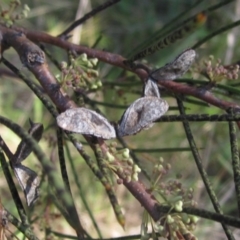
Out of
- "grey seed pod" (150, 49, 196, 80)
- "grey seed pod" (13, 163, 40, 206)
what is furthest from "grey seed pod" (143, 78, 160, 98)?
"grey seed pod" (13, 163, 40, 206)

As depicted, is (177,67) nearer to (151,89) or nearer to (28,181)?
(151,89)

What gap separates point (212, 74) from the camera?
542 mm

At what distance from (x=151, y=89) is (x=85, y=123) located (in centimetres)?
10

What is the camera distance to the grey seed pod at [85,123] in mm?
440

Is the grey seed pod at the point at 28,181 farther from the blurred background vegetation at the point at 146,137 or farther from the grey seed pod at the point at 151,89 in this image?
the blurred background vegetation at the point at 146,137

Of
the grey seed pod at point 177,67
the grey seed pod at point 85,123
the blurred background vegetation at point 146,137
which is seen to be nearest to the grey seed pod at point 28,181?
the grey seed pod at point 85,123

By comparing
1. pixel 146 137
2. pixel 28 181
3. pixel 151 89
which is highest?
pixel 146 137

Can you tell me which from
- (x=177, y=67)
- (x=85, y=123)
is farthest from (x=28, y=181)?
(x=177, y=67)

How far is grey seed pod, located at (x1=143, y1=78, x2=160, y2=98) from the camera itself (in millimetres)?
517

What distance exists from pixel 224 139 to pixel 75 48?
1566 millimetres

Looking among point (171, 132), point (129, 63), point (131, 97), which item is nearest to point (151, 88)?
point (129, 63)

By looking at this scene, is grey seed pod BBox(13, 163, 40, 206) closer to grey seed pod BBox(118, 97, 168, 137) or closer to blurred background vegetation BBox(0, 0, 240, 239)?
grey seed pod BBox(118, 97, 168, 137)

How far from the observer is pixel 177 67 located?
0.51 meters

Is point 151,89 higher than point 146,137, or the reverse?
point 146,137
